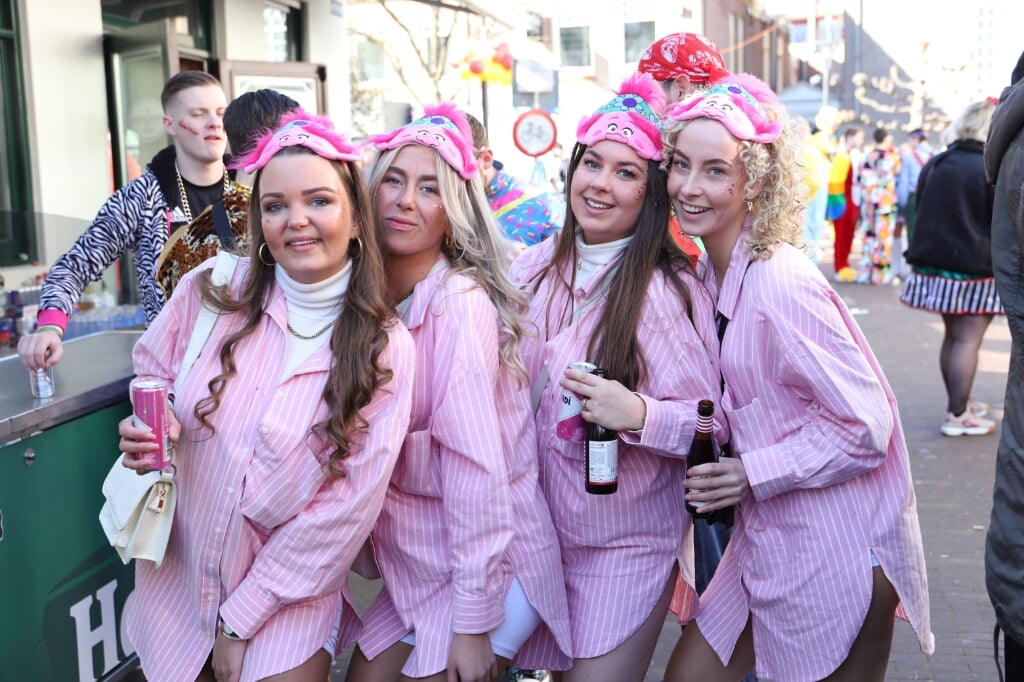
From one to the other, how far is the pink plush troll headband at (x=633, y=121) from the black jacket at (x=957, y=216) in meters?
4.93

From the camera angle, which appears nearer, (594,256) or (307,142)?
(307,142)

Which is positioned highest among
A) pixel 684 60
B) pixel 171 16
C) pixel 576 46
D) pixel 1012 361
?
pixel 576 46

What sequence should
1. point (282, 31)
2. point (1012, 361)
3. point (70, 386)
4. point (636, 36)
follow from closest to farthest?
point (1012, 361), point (70, 386), point (282, 31), point (636, 36)

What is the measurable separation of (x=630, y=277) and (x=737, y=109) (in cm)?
56

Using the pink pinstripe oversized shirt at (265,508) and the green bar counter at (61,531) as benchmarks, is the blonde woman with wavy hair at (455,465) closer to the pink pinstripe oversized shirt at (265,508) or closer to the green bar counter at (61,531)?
the pink pinstripe oversized shirt at (265,508)

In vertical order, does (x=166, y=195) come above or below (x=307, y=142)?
below

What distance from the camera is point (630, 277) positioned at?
2895 mm

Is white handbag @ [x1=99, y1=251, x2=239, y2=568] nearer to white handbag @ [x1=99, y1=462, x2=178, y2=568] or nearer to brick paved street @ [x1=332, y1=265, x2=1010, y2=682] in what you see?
white handbag @ [x1=99, y1=462, x2=178, y2=568]

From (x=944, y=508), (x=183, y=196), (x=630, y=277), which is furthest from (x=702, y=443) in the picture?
(x=944, y=508)

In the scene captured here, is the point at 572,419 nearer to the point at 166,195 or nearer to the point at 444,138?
the point at 444,138

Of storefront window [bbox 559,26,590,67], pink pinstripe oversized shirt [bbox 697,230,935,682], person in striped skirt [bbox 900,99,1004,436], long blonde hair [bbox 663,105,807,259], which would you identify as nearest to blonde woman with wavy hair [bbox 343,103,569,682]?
pink pinstripe oversized shirt [bbox 697,230,935,682]

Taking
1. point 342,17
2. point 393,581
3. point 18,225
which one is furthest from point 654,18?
point 393,581

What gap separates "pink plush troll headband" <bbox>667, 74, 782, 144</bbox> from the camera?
2.79 m

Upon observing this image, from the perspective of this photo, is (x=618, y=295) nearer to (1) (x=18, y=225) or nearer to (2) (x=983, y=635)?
(2) (x=983, y=635)
